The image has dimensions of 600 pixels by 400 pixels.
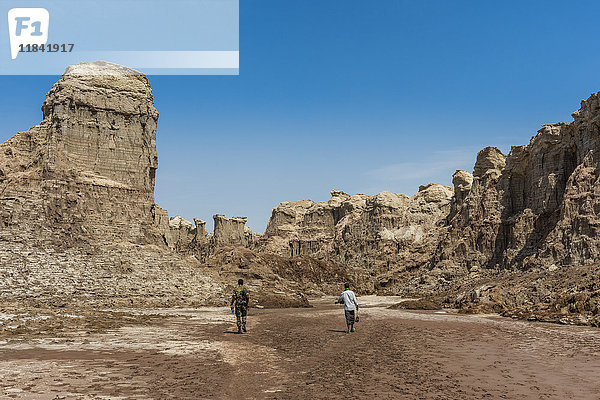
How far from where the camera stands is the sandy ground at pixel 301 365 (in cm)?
828

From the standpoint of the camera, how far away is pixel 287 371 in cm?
1030

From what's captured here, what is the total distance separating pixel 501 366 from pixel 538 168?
4599 centimetres

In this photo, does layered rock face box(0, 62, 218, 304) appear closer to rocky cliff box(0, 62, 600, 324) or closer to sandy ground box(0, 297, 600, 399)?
rocky cliff box(0, 62, 600, 324)

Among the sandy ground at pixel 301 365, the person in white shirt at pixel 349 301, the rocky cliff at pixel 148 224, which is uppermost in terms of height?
the rocky cliff at pixel 148 224

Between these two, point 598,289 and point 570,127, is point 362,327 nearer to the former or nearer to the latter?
point 598,289

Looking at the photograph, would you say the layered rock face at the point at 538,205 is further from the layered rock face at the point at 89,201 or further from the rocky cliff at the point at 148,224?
the layered rock face at the point at 89,201

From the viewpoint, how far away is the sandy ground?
326 inches

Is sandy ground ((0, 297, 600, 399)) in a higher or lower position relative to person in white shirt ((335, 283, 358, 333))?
lower

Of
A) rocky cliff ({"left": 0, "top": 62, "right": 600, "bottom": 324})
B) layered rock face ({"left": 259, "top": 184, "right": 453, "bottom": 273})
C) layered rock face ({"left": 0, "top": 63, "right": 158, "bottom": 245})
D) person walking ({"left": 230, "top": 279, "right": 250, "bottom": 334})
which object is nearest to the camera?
person walking ({"left": 230, "top": 279, "right": 250, "bottom": 334})

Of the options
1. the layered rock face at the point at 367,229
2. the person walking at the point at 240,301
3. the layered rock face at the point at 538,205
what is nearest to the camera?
the person walking at the point at 240,301

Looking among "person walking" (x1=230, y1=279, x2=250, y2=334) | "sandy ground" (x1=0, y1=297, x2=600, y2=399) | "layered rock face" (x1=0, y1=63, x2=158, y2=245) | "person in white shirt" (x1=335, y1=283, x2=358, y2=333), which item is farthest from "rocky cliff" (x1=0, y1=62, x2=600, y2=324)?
"person walking" (x1=230, y1=279, x2=250, y2=334)

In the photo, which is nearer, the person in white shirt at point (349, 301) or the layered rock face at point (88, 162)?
the person in white shirt at point (349, 301)

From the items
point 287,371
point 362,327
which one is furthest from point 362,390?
point 362,327

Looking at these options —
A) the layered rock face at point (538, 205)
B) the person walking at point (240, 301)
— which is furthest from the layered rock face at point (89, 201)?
the layered rock face at point (538, 205)
